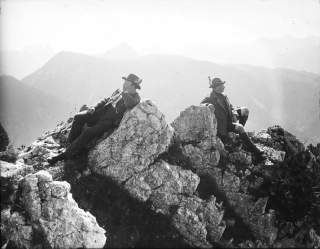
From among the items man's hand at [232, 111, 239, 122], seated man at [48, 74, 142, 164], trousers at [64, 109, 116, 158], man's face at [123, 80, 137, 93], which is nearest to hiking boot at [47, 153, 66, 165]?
seated man at [48, 74, 142, 164]

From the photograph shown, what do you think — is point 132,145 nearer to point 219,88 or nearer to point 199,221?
point 199,221

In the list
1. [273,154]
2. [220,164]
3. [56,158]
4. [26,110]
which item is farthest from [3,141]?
[26,110]

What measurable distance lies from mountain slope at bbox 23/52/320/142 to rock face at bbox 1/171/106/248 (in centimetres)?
12066

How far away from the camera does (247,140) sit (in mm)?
14219

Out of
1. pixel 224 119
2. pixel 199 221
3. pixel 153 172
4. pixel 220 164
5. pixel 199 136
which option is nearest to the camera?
pixel 199 221

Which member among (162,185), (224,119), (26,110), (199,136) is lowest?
(26,110)

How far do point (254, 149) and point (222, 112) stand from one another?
228cm

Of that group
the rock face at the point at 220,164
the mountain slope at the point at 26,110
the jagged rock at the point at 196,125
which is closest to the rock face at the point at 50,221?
the rock face at the point at 220,164

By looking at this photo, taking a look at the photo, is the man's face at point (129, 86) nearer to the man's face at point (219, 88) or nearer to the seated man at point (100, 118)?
the seated man at point (100, 118)

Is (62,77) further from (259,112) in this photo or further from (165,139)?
(165,139)

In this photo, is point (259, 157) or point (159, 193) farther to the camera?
point (259, 157)

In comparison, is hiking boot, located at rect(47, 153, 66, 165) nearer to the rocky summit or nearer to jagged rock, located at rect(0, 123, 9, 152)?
the rocky summit

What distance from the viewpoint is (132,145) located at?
12.5m

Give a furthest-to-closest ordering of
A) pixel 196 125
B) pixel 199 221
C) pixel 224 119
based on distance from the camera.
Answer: pixel 224 119 → pixel 196 125 → pixel 199 221
